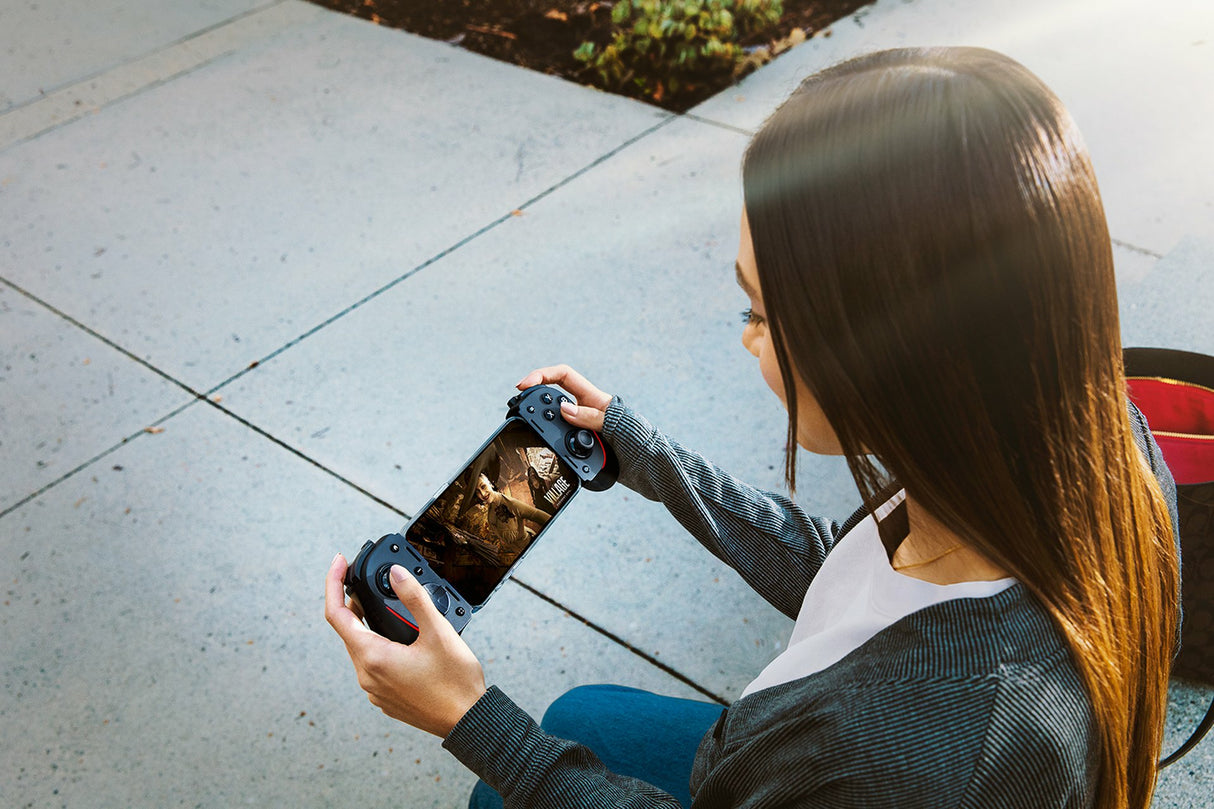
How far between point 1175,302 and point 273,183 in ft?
11.1

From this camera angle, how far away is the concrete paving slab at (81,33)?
16.5 feet

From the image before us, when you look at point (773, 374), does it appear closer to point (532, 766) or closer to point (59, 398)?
point (532, 766)

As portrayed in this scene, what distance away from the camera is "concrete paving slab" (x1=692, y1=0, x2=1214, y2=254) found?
363cm

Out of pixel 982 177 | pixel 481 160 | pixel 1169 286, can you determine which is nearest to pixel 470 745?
pixel 982 177

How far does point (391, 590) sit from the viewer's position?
1449mm

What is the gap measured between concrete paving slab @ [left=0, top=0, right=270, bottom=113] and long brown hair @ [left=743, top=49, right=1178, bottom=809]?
506 cm

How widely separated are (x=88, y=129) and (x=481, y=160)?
1.91 m

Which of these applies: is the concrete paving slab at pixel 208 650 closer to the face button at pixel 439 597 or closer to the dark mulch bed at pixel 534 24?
the face button at pixel 439 597

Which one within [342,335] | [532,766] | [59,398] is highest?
[532,766]

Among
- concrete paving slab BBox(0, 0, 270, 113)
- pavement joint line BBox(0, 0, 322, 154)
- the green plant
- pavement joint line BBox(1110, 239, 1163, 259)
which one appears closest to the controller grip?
pavement joint line BBox(1110, 239, 1163, 259)

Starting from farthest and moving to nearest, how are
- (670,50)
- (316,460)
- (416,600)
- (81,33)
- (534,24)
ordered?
(81,33) → (534,24) → (670,50) → (316,460) → (416,600)

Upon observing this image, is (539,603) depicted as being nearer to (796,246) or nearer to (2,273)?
(796,246)

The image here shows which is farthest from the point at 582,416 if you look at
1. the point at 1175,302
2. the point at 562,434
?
the point at 1175,302

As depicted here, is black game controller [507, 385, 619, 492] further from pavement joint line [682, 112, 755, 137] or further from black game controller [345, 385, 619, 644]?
pavement joint line [682, 112, 755, 137]
